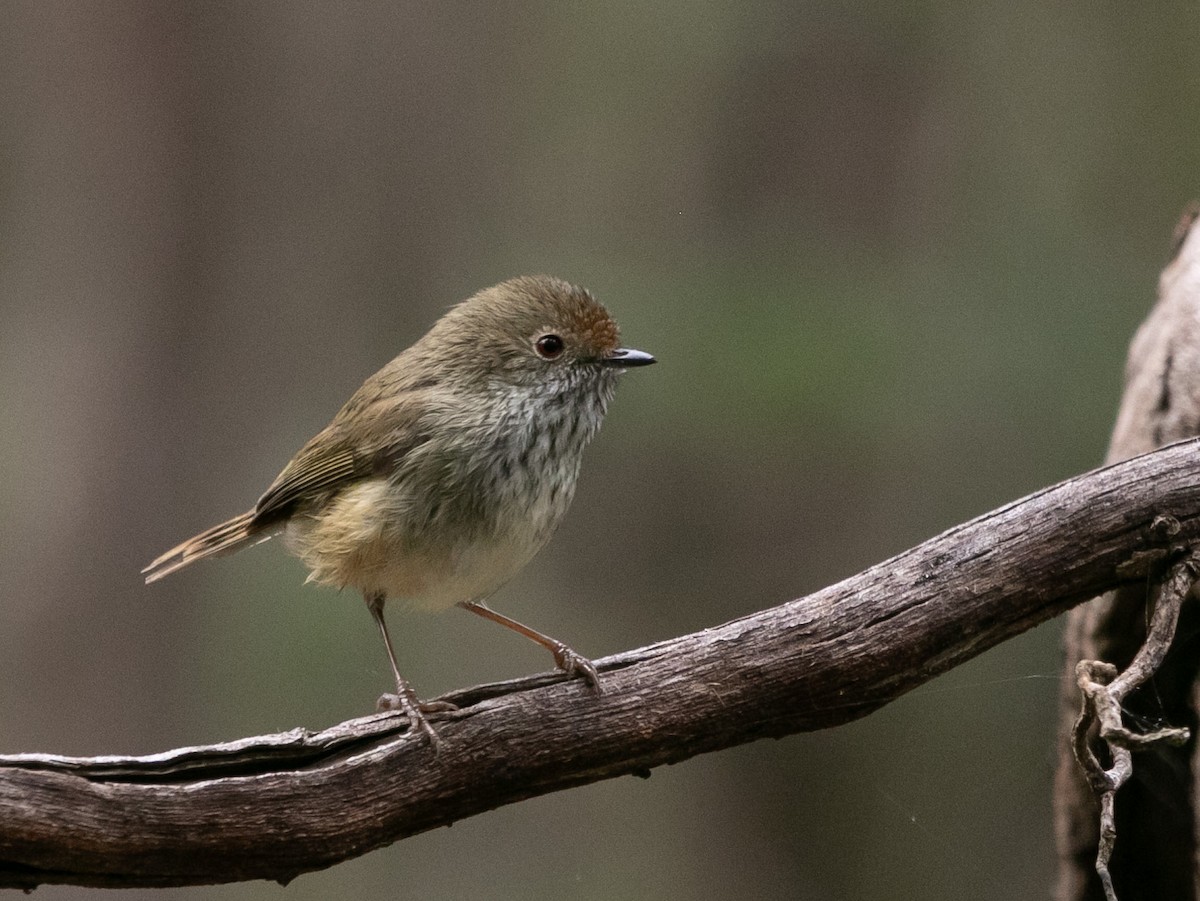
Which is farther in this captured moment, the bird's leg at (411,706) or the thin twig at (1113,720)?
the bird's leg at (411,706)

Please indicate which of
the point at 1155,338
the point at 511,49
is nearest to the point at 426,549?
the point at 1155,338

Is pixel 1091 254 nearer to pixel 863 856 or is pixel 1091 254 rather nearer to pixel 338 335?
pixel 863 856

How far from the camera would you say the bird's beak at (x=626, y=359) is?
3.80 metres

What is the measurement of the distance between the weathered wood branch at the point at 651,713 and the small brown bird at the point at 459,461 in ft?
→ 0.65

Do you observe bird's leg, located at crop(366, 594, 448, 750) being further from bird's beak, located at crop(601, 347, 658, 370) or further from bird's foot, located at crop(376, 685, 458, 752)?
bird's beak, located at crop(601, 347, 658, 370)

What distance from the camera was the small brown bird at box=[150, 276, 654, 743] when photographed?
3451 millimetres

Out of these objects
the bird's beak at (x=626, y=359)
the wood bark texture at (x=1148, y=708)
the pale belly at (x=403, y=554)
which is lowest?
the wood bark texture at (x=1148, y=708)

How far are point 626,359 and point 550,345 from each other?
0.23 m

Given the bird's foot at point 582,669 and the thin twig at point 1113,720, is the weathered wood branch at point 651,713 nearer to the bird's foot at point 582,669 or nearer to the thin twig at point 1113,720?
the bird's foot at point 582,669

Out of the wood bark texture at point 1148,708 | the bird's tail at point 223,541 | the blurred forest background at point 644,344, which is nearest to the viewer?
the wood bark texture at point 1148,708

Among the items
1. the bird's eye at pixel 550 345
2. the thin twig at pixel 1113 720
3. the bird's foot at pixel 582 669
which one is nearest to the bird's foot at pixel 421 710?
the bird's foot at pixel 582 669

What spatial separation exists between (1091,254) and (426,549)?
12.9ft

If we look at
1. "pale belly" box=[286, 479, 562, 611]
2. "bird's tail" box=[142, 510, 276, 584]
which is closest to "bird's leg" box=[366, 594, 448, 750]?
"pale belly" box=[286, 479, 562, 611]

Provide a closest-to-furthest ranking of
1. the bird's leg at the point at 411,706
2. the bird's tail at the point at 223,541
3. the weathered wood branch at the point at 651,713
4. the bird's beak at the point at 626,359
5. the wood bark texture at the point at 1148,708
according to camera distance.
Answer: the weathered wood branch at the point at 651,713 < the bird's leg at the point at 411,706 < the wood bark texture at the point at 1148,708 < the bird's beak at the point at 626,359 < the bird's tail at the point at 223,541
